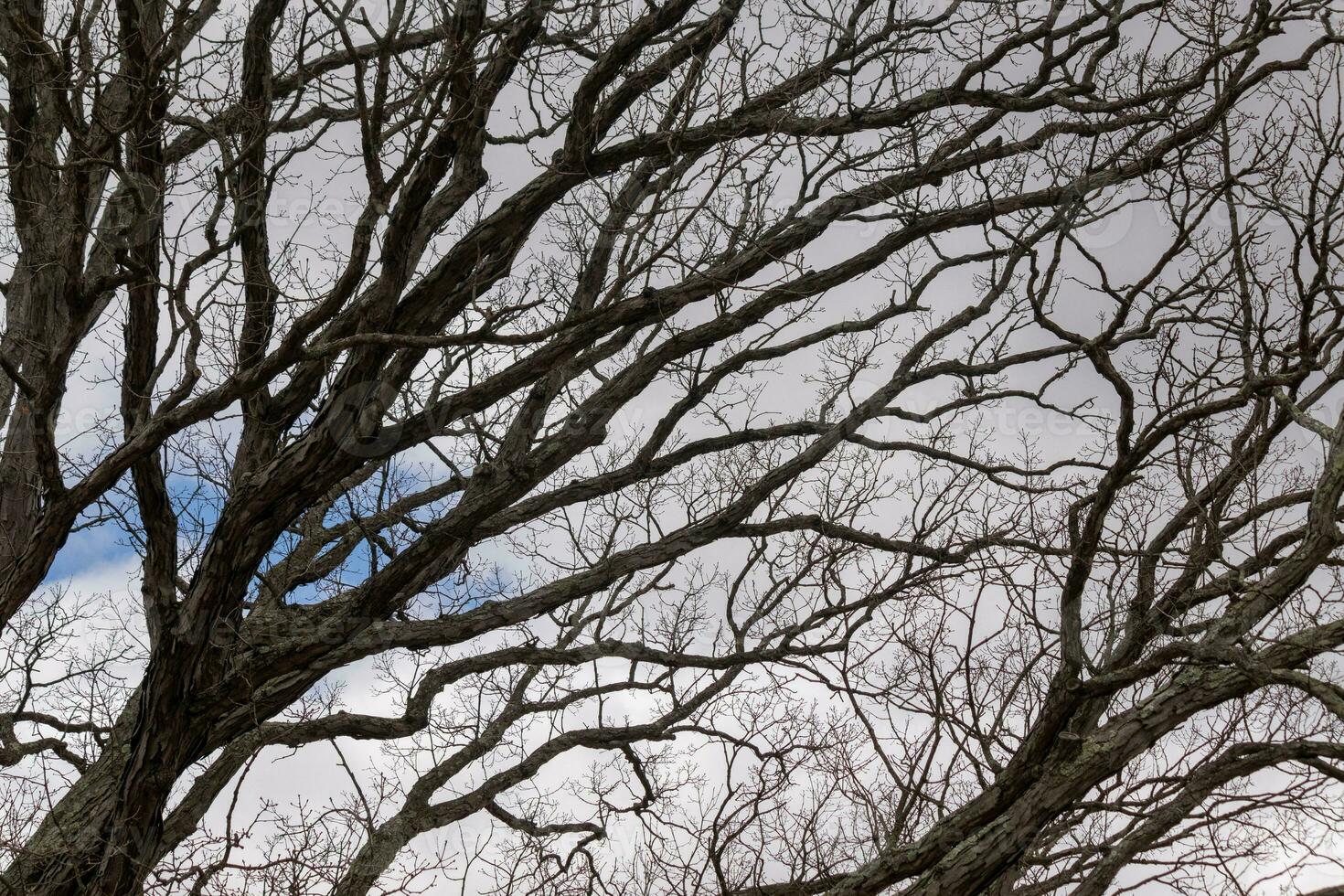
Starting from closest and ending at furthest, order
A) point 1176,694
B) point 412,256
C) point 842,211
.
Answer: point 1176,694
point 412,256
point 842,211

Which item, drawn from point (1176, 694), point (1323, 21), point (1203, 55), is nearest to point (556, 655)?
point (1176, 694)

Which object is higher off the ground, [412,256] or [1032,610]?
[412,256]

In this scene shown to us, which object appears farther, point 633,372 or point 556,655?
point 556,655

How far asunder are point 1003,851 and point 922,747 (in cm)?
102

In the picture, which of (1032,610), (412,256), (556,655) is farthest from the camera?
(556,655)

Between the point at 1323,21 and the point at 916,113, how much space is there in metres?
2.42

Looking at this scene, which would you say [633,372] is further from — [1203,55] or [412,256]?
[1203,55]

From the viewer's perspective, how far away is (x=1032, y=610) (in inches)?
197

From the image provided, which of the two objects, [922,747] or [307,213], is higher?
[307,213]

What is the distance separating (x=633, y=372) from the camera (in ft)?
20.6

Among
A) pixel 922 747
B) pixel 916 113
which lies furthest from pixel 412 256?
pixel 922 747

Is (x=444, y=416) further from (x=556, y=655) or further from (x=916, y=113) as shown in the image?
(x=916, y=113)

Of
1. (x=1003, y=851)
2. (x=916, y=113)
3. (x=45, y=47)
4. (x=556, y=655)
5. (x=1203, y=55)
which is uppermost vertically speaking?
(x=45, y=47)

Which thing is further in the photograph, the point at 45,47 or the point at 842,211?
the point at 842,211
